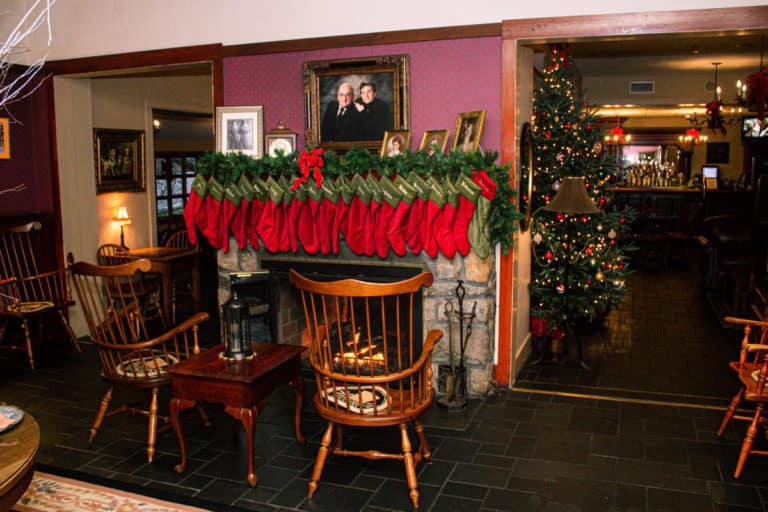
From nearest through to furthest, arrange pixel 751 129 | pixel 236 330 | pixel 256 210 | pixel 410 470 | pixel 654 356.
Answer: pixel 410 470, pixel 236 330, pixel 256 210, pixel 654 356, pixel 751 129

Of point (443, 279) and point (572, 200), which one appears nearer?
point (443, 279)

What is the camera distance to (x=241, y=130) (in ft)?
17.7

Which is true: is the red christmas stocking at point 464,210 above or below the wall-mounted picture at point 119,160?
below

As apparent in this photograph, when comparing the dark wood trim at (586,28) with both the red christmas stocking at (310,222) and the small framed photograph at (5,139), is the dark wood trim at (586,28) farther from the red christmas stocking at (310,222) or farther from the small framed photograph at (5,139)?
the small framed photograph at (5,139)

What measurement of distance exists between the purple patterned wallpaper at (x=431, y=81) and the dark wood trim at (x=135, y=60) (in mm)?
373

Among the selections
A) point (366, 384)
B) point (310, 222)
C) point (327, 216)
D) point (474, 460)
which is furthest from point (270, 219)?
point (474, 460)

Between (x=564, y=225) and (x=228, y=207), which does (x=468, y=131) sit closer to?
(x=564, y=225)

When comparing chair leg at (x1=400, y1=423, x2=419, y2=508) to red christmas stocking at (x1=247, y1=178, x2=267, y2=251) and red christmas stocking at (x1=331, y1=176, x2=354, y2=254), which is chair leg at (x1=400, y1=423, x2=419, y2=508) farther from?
red christmas stocking at (x1=247, y1=178, x2=267, y2=251)

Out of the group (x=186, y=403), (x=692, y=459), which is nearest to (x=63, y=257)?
(x=186, y=403)

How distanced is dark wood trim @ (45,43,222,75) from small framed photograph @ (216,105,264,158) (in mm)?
461

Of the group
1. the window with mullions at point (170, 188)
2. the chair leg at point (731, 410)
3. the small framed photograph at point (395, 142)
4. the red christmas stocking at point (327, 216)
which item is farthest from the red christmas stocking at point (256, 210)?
the window with mullions at point (170, 188)

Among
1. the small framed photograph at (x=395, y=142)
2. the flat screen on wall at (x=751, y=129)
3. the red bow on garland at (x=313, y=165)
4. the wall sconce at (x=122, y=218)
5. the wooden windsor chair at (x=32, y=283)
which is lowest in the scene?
the wooden windsor chair at (x=32, y=283)

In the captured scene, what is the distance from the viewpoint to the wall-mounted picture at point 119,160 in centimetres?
680

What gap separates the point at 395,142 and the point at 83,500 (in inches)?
116
